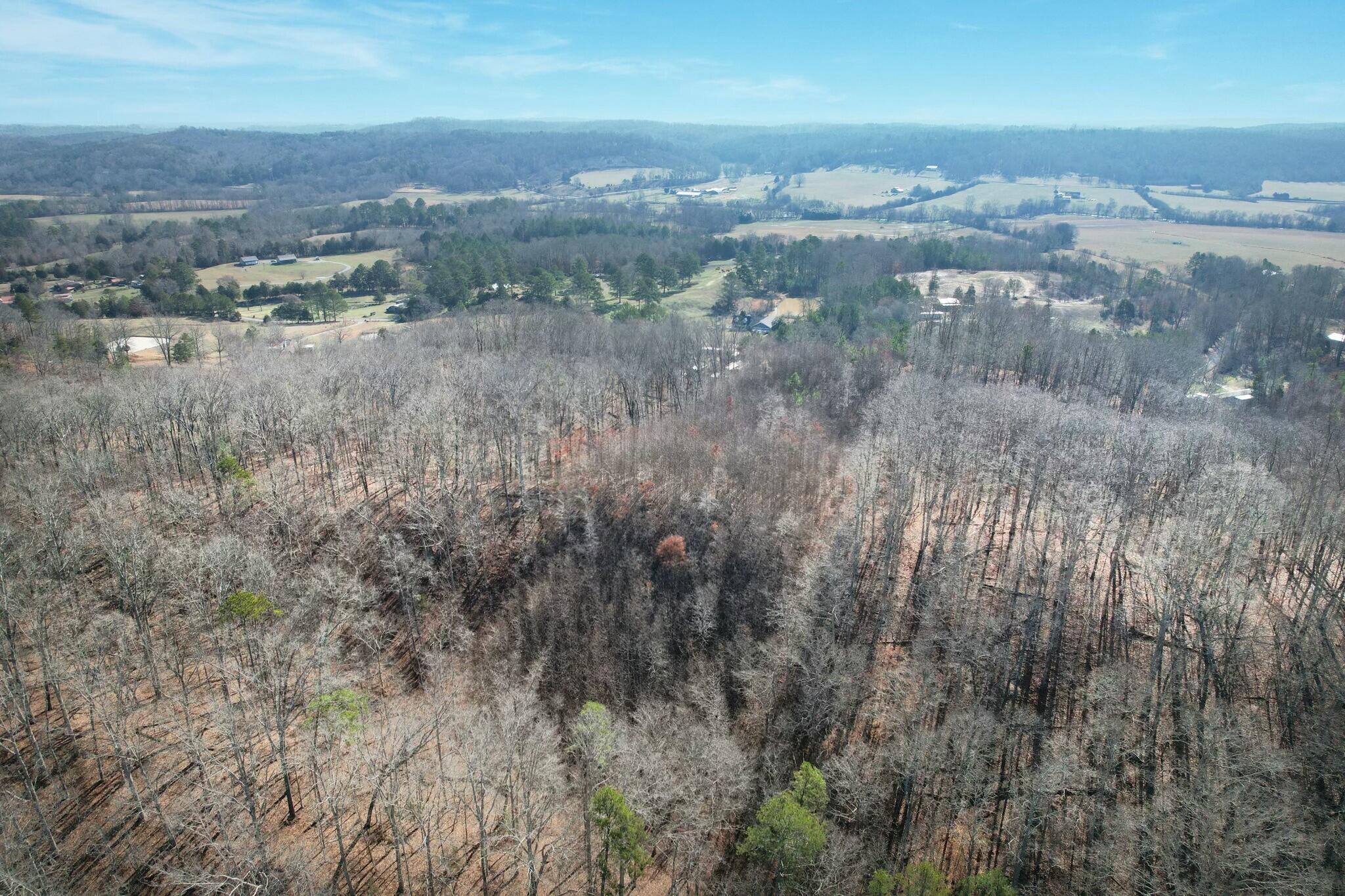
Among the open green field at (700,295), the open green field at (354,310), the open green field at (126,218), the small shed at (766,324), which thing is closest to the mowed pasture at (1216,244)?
the open green field at (700,295)

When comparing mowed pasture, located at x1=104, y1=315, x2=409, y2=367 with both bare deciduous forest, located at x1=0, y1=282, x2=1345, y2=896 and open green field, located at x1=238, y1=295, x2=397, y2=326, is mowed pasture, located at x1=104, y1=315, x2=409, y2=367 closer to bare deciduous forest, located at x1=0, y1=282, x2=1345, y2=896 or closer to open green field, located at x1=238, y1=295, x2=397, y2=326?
open green field, located at x1=238, y1=295, x2=397, y2=326

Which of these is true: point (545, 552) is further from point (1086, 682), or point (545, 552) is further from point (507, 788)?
point (1086, 682)

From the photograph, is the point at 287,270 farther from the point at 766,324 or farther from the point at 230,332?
the point at 766,324

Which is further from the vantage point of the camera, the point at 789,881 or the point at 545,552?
the point at 545,552

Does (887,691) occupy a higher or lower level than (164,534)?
lower

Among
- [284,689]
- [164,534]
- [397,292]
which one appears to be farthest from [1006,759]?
[397,292]

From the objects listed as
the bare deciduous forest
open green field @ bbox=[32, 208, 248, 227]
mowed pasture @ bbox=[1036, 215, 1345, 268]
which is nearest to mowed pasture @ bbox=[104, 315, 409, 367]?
the bare deciduous forest
